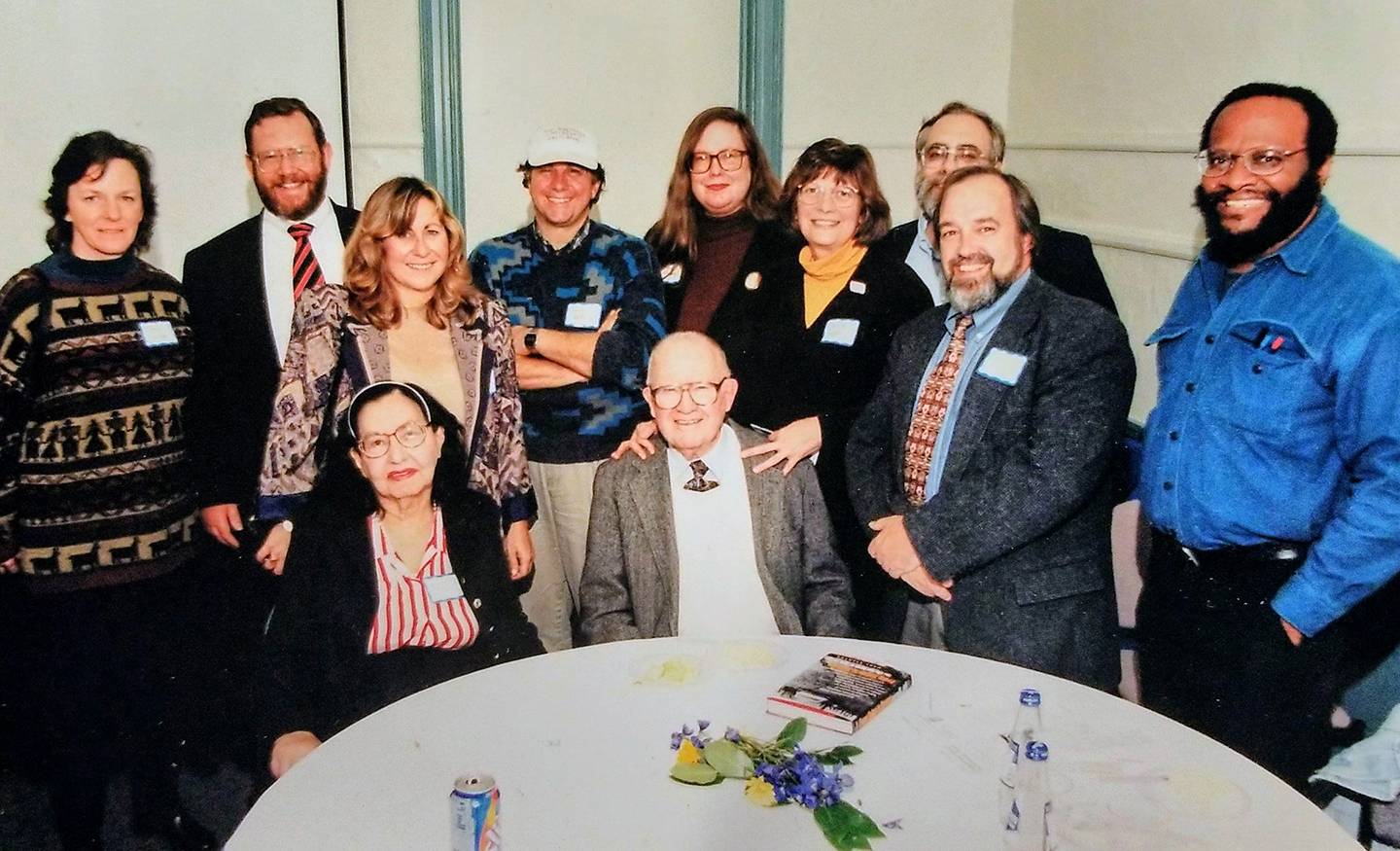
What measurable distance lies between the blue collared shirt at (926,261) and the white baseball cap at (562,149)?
0.91 meters

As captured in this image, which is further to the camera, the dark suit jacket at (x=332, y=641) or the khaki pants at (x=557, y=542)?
the khaki pants at (x=557, y=542)

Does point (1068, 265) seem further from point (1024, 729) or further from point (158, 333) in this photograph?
point (158, 333)

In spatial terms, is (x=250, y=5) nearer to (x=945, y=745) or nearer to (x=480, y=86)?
(x=480, y=86)

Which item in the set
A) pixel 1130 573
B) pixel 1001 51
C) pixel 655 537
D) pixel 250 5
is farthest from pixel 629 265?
pixel 1001 51

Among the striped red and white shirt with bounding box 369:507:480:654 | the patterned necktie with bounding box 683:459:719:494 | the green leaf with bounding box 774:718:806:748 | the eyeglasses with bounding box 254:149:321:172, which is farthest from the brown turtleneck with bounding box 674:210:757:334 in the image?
the green leaf with bounding box 774:718:806:748

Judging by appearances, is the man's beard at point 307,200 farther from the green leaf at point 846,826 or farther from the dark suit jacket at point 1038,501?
the green leaf at point 846,826

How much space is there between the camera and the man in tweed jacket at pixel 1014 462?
7.66 feet

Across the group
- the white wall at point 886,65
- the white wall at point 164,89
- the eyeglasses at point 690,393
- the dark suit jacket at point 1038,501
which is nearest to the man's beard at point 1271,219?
the dark suit jacket at point 1038,501

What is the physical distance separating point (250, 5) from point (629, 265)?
1.09 meters

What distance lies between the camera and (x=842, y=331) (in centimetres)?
285

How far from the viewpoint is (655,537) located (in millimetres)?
2549

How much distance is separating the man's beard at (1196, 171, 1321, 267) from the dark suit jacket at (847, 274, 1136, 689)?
10.8 inches

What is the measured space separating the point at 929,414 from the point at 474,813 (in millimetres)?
1497

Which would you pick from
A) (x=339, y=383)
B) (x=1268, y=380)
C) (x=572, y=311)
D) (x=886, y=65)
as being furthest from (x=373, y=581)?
(x=886, y=65)
